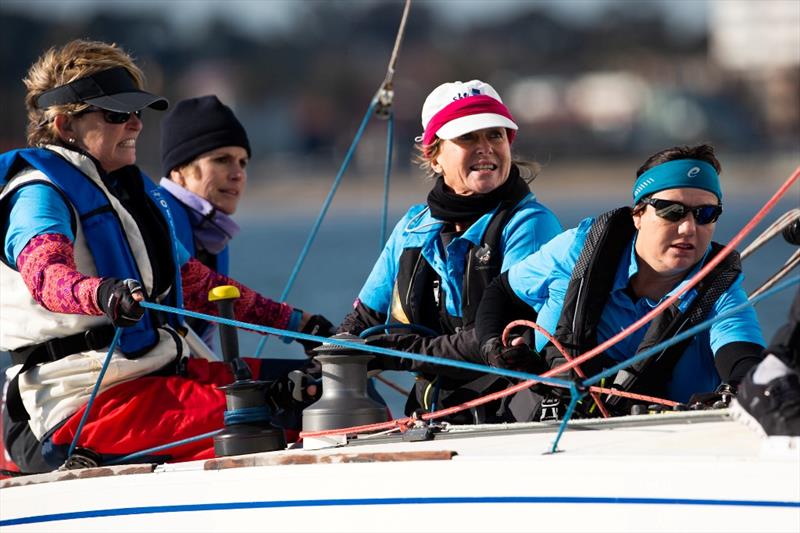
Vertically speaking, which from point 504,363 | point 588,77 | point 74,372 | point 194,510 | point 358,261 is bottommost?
point 194,510

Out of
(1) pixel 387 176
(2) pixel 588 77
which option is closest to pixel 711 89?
(2) pixel 588 77

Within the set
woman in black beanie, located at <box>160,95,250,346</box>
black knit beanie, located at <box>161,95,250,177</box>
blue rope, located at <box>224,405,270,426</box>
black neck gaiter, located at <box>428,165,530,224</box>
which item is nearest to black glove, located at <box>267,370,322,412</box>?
blue rope, located at <box>224,405,270,426</box>

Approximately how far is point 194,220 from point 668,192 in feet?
6.70

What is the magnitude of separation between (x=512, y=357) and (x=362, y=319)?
1003 mm

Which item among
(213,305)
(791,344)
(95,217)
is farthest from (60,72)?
(791,344)

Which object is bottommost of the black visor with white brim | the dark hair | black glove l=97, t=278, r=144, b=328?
black glove l=97, t=278, r=144, b=328

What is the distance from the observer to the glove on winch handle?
399 centimetres

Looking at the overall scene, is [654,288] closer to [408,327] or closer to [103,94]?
[408,327]

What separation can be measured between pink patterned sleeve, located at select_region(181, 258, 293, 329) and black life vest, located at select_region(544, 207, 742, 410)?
126cm

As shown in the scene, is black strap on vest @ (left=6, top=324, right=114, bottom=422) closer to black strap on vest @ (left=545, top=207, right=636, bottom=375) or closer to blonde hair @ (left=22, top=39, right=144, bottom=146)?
blonde hair @ (left=22, top=39, right=144, bottom=146)

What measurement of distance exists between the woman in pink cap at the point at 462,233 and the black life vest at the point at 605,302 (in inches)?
17.2

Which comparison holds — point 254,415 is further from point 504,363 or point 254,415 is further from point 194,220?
point 194,220

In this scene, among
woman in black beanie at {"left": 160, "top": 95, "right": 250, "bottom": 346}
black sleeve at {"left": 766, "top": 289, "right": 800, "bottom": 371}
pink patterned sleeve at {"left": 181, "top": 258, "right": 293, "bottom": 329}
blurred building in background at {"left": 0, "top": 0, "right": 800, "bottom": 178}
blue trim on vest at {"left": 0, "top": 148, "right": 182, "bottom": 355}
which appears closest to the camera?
black sleeve at {"left": 766, "top": 289, "right": 800, "bottom": 371}

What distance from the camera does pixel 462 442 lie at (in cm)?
351
